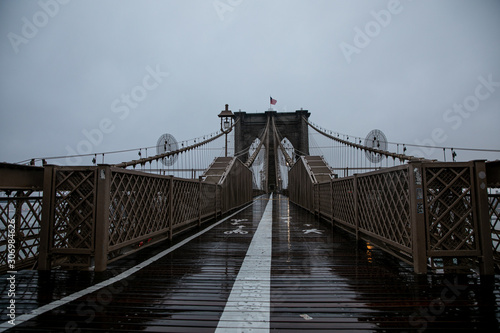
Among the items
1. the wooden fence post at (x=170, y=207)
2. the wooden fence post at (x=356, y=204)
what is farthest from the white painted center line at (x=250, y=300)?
the wooden fence post at (x=356, y=204)

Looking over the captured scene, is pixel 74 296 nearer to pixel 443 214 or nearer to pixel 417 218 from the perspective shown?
pixel 417 218

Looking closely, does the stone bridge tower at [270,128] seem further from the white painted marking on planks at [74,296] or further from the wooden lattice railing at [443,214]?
the wooden lattice railing at [443,214]

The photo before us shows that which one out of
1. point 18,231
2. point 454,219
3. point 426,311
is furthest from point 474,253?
point 18,231

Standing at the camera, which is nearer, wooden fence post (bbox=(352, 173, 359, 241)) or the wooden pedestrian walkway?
the wooden pedestrian walkway

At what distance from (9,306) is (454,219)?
4.87m

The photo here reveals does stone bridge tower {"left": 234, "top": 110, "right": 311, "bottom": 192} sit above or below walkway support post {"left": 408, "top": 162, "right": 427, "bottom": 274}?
above

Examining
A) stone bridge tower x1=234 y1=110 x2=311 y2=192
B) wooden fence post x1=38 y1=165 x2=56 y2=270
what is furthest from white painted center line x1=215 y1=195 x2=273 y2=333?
stone bridge tower x1=234 y1=110 x2=311 y2=192

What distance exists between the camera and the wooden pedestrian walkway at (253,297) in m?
2.02

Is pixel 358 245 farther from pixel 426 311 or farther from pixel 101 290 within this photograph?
pixel 101 290

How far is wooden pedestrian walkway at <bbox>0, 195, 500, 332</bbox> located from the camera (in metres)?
2.02

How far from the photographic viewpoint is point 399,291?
265cm

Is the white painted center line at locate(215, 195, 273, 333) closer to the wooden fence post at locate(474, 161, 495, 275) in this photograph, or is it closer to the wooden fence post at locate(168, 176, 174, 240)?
the wooden fence post at locate(168, 176, 174, 240)

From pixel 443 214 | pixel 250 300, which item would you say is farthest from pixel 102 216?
pixel 443 214

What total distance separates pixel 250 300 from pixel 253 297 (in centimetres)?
7
